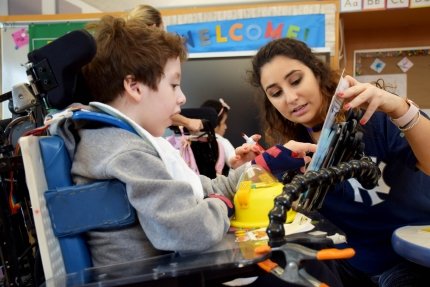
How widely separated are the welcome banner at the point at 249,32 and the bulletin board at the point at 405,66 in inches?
17.0

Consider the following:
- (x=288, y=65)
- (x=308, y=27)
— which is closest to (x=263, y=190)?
(x=288, y=65)

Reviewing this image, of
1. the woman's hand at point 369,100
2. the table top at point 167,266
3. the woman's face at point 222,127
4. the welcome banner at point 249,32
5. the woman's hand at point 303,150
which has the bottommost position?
the table top at point 167,266

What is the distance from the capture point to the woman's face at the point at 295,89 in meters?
1.10

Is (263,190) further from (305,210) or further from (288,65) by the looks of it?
(288,65)

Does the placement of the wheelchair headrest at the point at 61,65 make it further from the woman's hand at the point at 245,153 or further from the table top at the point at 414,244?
the table top at the point at 414,244

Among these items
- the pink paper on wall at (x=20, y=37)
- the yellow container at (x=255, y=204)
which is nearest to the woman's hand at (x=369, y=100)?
the yellow container at (x=255, y=204)

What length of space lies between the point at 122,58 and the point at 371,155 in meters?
0.69

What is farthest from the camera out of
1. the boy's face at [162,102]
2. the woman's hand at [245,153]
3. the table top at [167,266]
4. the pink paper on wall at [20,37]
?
the pink paper on wall at [20,37]

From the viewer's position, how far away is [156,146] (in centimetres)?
71

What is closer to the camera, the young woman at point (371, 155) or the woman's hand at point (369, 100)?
the woman's hand at point (369, 100)

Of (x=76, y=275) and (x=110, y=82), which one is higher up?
(x=110, y=82)

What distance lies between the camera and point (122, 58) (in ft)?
2.60

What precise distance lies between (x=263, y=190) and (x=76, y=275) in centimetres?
39

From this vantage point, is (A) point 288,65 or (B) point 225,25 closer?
(A) point 288,65
